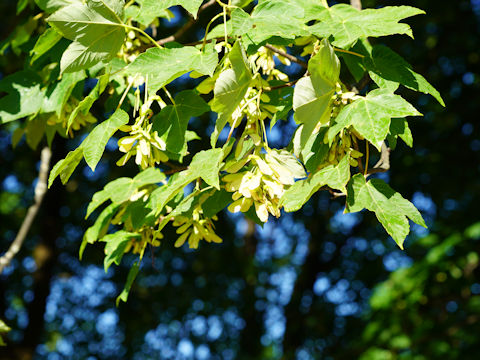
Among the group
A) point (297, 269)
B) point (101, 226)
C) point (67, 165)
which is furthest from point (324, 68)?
point (297, 269)

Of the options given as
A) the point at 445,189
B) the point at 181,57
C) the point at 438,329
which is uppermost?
the point at 181,57

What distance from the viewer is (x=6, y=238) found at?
337 inches

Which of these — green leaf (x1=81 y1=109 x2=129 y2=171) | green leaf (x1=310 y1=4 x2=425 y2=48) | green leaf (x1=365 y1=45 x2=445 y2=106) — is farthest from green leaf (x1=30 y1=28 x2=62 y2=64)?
green leaf (x1=365 y1=45 x2=445 y2=106)

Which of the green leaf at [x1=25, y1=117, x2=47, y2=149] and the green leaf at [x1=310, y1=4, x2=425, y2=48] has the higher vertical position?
the green leaf at [x1=310, y1=4, x2=425, y2=48]

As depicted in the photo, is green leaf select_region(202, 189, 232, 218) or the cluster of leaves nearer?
the cluster of leaves

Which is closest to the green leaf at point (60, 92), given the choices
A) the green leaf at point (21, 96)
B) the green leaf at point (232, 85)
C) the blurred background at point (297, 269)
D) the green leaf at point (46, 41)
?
the green leaf at point (21, 96)

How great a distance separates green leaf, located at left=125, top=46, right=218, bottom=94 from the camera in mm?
1256

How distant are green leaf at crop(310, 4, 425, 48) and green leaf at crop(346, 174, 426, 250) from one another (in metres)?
0.34

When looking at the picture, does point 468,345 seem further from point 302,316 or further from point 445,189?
point 302,316

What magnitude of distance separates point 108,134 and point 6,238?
8.05m

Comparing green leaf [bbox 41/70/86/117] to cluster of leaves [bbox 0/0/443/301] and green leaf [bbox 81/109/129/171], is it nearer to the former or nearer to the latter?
cluster of leaves [bbox 0/0/443/301]

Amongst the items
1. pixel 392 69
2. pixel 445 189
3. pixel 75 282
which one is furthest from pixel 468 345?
pixel 75 282

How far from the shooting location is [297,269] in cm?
992

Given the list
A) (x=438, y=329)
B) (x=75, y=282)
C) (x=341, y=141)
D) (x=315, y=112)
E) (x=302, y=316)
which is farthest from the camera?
(x=75, y=282)
